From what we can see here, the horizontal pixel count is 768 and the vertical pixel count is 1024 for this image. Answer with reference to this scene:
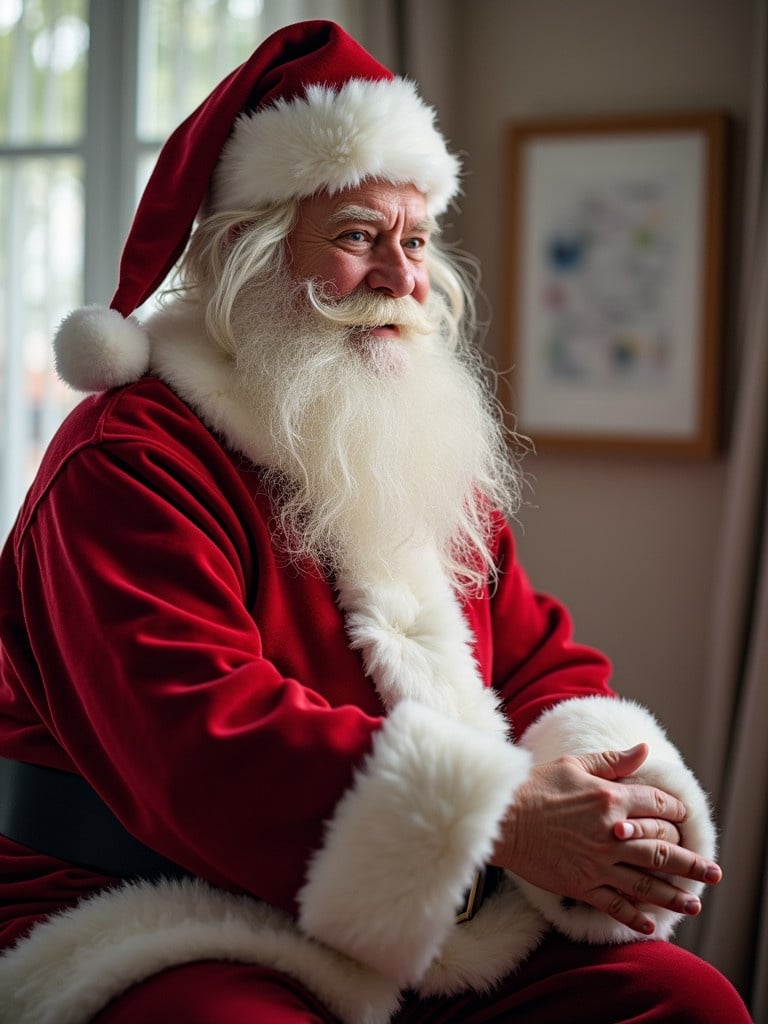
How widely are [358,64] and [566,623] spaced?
102 cm

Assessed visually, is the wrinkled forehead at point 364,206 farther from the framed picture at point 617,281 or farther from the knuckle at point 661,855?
the framed picture at point 617,281

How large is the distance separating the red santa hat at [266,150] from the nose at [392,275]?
0.12m

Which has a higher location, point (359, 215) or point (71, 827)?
point (359, 215)

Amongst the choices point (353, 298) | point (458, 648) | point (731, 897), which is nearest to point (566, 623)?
point (458, 648)

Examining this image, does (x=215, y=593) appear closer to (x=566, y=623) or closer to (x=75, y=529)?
(x=75, y=529)

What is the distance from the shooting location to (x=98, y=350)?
1.44 m

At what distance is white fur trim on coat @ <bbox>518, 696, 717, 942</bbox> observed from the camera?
1.40 metres

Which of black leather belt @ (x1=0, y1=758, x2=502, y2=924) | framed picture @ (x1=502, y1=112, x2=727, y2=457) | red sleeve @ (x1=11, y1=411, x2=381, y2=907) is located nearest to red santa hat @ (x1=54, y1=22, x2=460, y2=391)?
red sleeve @ (x1=11, y1=411, x2=381, y2=907)

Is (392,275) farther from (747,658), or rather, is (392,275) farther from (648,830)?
(747,658)

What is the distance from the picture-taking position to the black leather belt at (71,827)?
1334 mm

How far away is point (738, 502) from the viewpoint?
8.00 ft

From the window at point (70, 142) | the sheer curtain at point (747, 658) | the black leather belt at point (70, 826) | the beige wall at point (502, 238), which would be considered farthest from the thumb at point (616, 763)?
the window at point (70, 142)

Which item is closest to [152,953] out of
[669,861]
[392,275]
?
[669,861]

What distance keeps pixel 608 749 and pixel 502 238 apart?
68.2 inches
